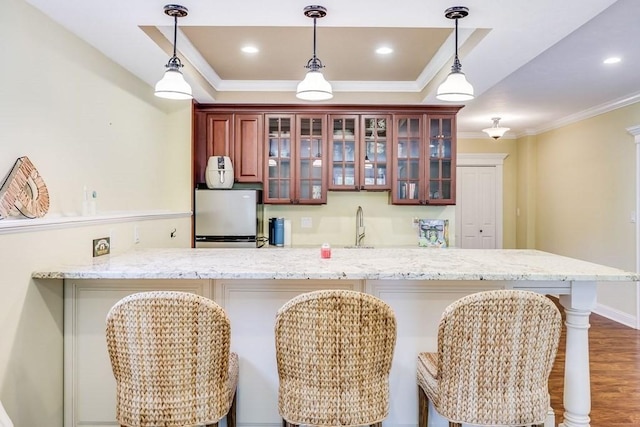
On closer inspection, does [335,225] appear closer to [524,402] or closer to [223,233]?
[223,233]

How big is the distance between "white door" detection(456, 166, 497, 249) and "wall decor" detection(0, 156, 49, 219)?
6219mm

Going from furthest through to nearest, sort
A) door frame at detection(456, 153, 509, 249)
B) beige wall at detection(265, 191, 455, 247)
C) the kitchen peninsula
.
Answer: door frame at detection(456, 153, 509, 249)
beige wall at detection(265, 191, 455, 247)
the kitchen peninsula

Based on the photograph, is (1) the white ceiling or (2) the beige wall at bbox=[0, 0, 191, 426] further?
(1) the white ceiling

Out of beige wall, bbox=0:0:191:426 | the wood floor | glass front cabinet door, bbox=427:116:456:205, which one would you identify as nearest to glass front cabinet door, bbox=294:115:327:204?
glass front cabinet door, bbox=427:116:456:205

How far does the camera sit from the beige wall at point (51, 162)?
5.87ft

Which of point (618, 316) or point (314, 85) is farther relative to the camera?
point (618, 316)

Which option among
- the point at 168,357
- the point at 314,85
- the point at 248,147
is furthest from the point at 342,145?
the point at 168,357

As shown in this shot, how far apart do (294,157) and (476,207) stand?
159 inches

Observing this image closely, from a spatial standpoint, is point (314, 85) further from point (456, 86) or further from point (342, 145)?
point (342, 145)

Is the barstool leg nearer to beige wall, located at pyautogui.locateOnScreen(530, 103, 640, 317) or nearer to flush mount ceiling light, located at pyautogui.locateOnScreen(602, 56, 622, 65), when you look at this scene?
flush mount ceiling light, located at pyautogui.locateOnScreen(602, 56, 622, 65)

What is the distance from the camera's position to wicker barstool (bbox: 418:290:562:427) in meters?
1.43

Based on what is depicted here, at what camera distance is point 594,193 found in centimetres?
518

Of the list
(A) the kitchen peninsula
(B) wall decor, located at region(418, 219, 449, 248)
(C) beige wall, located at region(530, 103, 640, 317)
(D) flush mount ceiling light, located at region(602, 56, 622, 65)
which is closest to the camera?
(A) the kitchen peninsula

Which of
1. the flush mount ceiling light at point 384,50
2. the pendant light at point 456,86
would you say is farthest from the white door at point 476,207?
the pendant light at point 456,86
